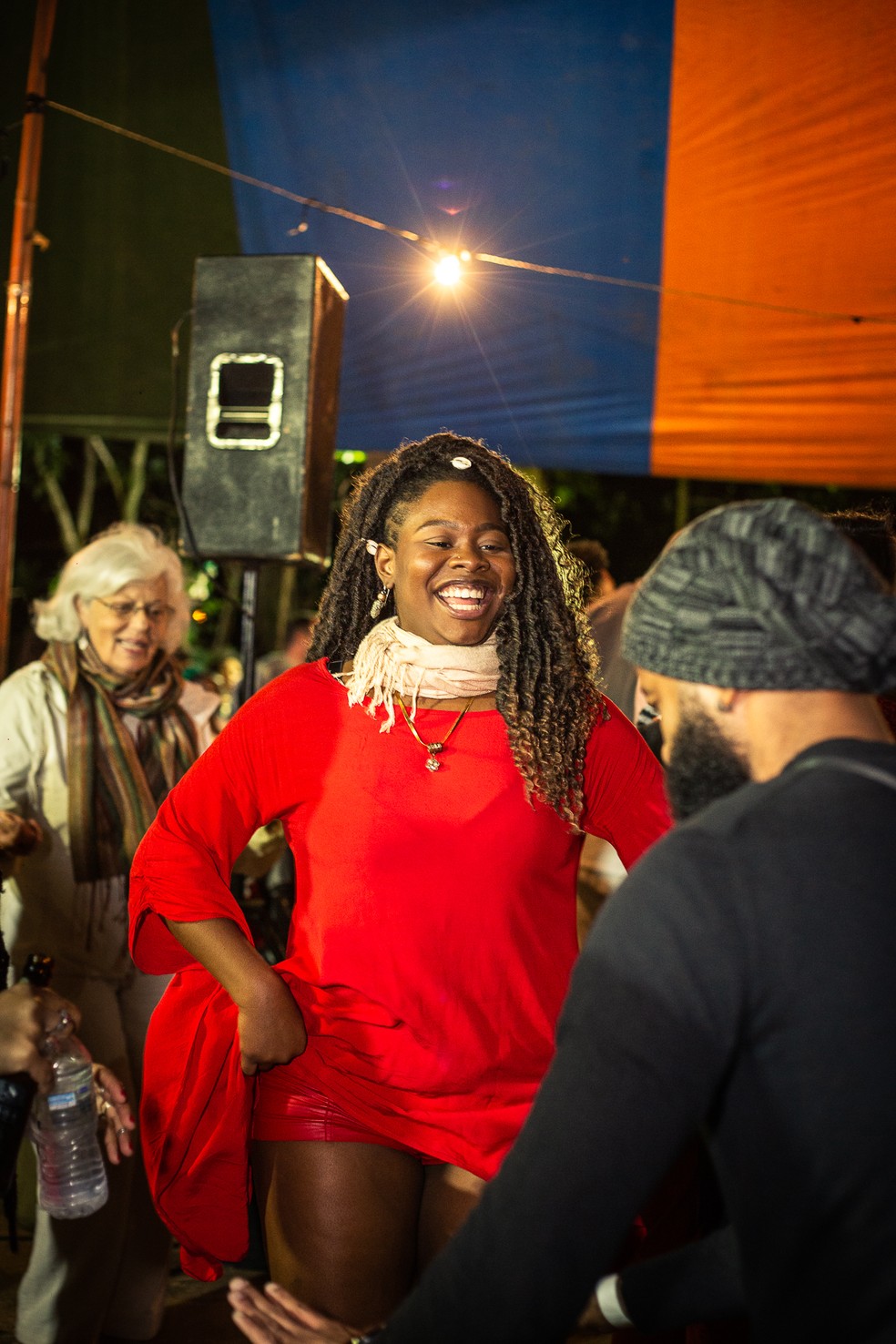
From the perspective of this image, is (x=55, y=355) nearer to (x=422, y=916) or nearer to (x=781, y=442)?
(x=781, y=442)

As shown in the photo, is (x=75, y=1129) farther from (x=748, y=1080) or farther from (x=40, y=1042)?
(x=748, y=1080)

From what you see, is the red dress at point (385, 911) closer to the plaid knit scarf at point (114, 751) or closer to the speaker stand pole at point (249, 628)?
the plaid knit scarf at point (114, 751)

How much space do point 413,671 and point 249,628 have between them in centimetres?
235

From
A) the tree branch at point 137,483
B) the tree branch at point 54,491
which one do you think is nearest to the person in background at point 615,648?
the tree branch at point 137,483

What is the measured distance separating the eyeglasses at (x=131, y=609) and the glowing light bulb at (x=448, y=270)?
87.9 inches

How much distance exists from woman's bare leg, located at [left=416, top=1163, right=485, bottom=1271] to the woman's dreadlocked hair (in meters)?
0.85

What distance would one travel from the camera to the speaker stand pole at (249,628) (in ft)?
16.5

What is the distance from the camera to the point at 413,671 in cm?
288

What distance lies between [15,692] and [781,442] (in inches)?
146

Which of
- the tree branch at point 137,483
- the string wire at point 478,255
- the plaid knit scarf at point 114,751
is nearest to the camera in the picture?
the plaid knit scarf at point 114,751

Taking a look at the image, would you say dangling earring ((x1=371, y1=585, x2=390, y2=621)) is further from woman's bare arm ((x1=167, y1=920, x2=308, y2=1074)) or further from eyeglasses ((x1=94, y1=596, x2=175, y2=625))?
eyeglasses ((x1=94, y1=596, x2=175, y2=625))

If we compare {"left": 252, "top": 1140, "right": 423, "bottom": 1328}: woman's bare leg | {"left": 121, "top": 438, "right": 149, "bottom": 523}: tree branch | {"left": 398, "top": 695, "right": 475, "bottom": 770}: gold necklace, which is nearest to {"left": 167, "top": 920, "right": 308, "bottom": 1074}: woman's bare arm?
{"left": 252, "top": 1140, "right": 423, "bottom": 1328}: woman's bare leg

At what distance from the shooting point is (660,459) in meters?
6.26

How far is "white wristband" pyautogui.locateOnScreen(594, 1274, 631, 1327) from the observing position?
191 centimetres
